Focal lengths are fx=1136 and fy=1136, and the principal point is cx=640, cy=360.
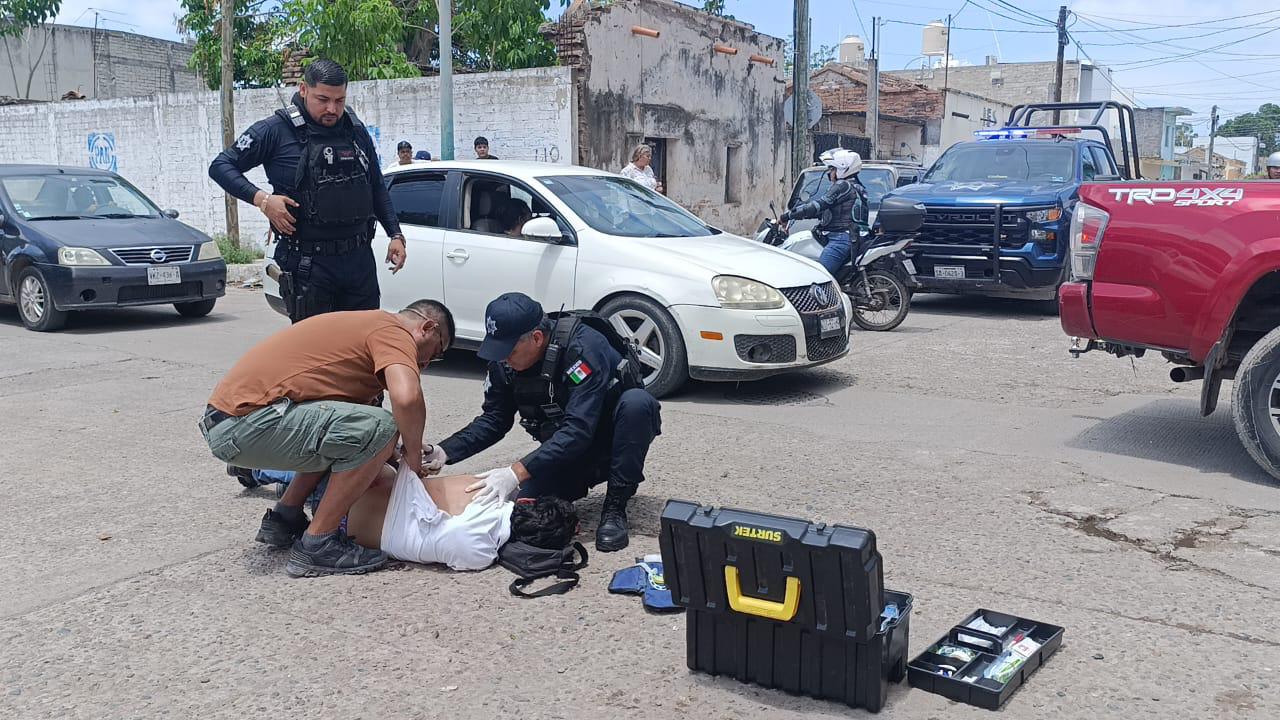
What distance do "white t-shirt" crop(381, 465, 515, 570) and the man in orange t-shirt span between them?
0.09m

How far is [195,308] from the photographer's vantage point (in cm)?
1143

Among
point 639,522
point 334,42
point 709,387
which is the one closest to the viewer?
point 639,522

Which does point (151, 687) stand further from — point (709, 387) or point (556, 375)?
point (709, 387)

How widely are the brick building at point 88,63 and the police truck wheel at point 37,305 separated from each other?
2440 cm

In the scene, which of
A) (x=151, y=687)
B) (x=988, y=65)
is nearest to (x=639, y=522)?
(x=151, y=687)

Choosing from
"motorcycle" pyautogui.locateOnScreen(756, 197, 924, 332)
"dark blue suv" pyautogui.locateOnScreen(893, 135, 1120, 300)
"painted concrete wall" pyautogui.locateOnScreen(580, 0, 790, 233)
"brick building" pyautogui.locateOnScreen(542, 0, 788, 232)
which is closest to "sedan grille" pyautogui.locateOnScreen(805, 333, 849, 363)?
"motorcycle" pyautogui.locateOnScreen(756, 197, 924, 332)

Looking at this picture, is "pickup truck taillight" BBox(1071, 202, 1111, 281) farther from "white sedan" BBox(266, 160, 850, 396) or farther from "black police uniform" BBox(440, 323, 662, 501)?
"black police uniform" BBox(440, 323, 662, 501)

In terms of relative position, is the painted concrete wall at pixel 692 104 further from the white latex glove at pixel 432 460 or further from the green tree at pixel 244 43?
the white latex glove at pixel 432 460

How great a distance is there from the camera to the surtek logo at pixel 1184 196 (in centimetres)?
543

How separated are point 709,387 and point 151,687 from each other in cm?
504

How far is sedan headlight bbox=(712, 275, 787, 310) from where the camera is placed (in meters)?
7.20

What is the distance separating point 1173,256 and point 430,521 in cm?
378

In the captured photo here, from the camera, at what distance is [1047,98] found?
192ft

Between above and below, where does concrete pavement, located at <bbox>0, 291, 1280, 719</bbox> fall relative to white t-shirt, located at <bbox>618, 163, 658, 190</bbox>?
below
